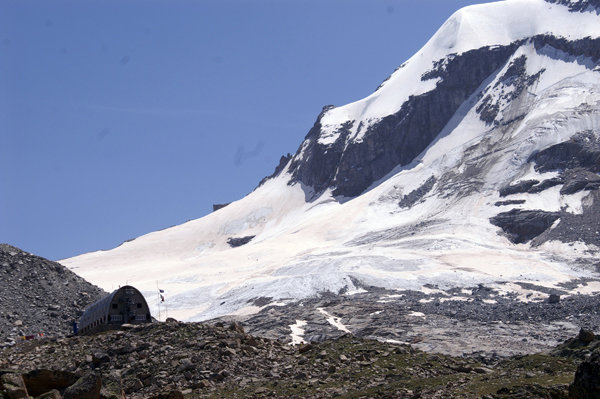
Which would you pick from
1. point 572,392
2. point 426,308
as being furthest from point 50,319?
point 426,308

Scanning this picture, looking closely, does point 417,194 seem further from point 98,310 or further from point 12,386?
point 12,386

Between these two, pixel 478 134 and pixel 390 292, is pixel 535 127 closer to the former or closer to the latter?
pixel 478 134

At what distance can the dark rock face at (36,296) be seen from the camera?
41.0 metres

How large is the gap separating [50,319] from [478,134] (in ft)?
514

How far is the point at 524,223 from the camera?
129 meters

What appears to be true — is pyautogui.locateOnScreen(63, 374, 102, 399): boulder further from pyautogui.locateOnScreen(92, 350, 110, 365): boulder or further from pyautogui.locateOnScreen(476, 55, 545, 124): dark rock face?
pyautogui.locateOnScreen(476, 55, 545, 124): dark rock face

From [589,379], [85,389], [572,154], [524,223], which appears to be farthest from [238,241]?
[589,379]

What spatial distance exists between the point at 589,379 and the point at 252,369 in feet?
49.9

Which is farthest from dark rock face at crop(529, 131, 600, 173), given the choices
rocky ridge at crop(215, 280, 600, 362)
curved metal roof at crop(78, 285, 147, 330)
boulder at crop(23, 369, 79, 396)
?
boulder at crop(23, 369, 79, 396)

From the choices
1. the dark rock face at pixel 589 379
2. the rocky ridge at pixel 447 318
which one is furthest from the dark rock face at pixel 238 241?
the dark rock face at pixel 589 379

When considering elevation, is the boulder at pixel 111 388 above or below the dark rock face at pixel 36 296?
below

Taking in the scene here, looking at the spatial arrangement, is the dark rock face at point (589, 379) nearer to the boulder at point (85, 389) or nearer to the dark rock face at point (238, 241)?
the boulder at point (85, 389)

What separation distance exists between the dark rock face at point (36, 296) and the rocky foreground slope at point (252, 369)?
9.13 meters

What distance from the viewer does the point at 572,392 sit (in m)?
16.5
